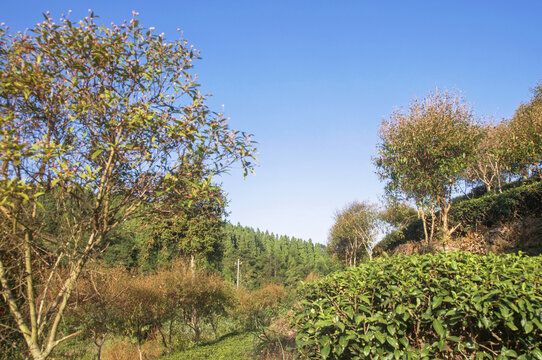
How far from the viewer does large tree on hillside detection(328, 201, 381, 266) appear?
1280 inches

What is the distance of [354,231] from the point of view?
3338 centimetres

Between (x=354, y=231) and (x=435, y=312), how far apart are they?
102ft

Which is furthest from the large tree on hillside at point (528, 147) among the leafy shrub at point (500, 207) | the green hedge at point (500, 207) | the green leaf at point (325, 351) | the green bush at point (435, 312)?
the green leaf at point (325, 351)

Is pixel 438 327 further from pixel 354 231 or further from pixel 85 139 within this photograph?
pixel 354 231

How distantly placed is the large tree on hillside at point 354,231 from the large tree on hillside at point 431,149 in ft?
62.2

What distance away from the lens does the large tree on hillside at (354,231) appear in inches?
1280

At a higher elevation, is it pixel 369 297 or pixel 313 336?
pixel 369 297

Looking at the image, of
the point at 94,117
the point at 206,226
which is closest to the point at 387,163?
the point at 94,117

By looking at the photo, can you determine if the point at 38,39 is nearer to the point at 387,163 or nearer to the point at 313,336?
the point at 313,336

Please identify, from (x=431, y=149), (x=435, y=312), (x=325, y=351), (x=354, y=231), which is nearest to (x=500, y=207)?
(x=431, y=149)

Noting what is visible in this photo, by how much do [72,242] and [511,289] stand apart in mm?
4186

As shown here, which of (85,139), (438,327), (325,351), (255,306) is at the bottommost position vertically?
(255,306)

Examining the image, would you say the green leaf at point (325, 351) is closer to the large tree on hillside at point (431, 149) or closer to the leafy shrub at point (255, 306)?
the large tree on hillside at point (431, 149)

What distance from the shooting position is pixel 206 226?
25.1 m
